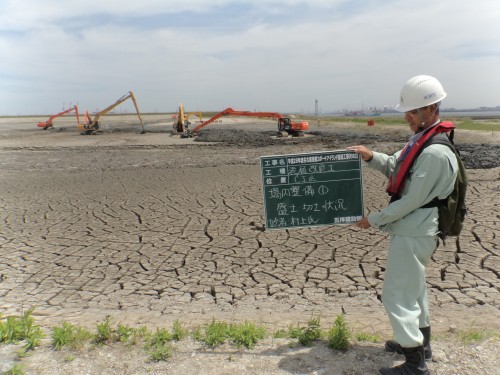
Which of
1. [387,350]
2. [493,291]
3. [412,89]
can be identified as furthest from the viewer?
[493,291]

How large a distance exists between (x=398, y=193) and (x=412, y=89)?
62cm

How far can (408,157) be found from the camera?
7.59 feet

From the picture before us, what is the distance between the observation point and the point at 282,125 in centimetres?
2122

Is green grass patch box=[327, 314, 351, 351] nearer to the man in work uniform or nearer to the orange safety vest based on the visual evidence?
the man in work uniform

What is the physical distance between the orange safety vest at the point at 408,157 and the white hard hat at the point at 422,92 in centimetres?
15

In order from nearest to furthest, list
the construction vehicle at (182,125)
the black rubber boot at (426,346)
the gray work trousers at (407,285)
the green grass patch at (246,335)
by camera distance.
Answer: the gray work trousers at (407,285) → the black rubber boot at (426,346) → the green grass patch at (246,335) → the construction vehicle at (182,125)

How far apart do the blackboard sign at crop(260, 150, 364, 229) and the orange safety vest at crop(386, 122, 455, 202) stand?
21.5 inches

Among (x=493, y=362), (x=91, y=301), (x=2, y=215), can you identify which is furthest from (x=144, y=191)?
(x=493, y=362)

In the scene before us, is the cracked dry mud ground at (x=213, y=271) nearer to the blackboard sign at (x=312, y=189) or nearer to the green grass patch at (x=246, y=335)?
the green grass patch at (x=246, y=335)

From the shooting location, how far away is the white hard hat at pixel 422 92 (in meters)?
2.25

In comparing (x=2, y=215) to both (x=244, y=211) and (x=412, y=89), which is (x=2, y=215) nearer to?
(x=244, y=211)

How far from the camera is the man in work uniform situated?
220cm

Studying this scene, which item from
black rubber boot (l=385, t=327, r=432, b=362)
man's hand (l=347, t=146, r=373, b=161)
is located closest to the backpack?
man's hand (l=347, t=146, r=373, b=161)

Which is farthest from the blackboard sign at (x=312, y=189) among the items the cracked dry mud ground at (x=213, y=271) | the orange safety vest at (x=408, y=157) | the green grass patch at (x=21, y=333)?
the green grass patch at (x=21, y=333)
